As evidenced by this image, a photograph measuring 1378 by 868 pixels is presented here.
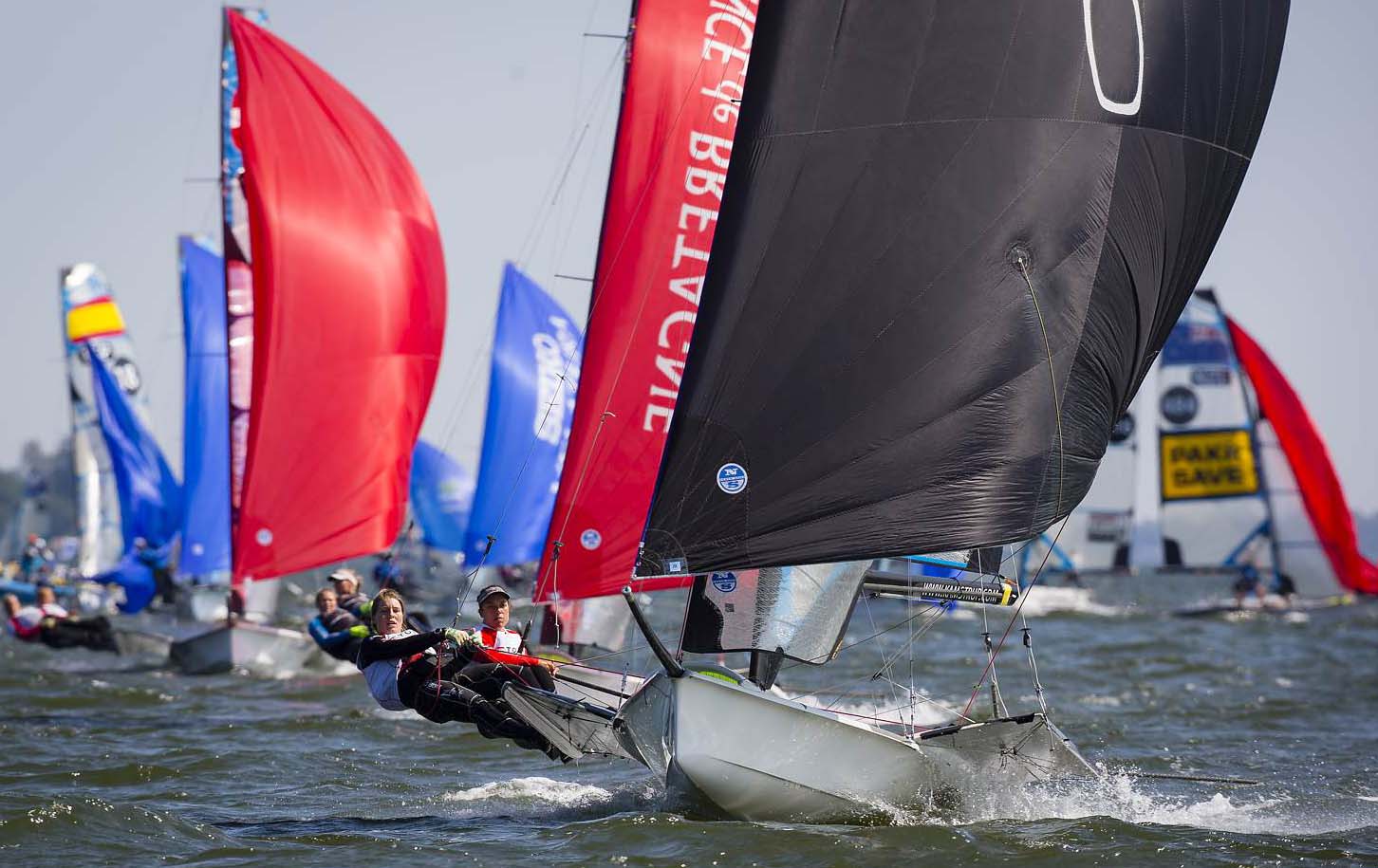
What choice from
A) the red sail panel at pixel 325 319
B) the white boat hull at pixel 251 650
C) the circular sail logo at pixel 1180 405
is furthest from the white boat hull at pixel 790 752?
the circular sail logo at pixel 1180 405

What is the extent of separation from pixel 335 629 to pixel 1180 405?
2863 centimetres

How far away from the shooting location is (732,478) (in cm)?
864

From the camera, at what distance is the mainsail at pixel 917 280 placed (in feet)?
28.4

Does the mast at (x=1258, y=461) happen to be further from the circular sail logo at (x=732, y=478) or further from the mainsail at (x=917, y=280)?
the circular sail logo at (x=732, y=478)

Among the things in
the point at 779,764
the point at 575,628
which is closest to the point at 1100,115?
the point at 779,764

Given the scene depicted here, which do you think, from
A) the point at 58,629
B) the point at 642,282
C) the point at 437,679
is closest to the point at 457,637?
the point at 437,679

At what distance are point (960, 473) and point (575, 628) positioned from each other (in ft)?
24.0

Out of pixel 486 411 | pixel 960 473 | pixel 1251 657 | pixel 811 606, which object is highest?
pixel 486 411

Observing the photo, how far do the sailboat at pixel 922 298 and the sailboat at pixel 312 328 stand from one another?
28.4 feet

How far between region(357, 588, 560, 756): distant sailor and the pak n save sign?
30.0 metres

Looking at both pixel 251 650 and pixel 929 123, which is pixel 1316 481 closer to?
pixel 251 650

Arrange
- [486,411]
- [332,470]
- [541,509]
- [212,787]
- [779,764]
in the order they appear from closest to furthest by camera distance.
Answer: [779,764] < [212,787] < [332,470] < [541,509] < [486,411]

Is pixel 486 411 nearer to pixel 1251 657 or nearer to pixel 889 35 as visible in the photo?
pixel 1251 657

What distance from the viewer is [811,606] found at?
30.4 feet
